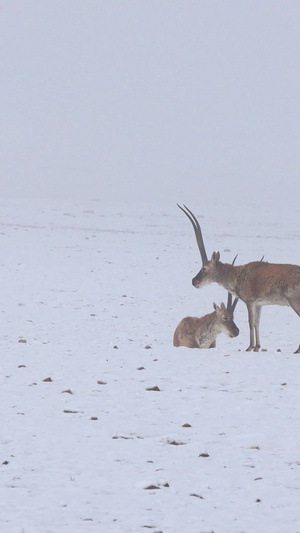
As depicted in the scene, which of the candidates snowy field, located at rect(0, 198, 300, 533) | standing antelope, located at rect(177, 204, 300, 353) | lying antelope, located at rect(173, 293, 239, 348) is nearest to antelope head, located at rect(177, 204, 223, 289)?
standing antelope, located at rect(177, 204, 300, 353)

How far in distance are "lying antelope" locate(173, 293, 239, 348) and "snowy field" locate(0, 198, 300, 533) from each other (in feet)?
1.53

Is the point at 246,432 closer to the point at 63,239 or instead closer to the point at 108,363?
the point at 108,363

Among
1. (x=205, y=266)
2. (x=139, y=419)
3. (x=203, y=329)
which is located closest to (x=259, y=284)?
(x=203, y=329)

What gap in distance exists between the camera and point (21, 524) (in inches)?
210

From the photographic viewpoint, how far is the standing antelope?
12.0 metres

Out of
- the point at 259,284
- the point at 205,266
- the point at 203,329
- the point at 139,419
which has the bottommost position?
the point at 139,419

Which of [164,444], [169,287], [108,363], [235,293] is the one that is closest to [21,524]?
[164,444]

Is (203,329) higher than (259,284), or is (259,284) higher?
(259,284)

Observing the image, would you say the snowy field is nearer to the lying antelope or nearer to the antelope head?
the lying antelope

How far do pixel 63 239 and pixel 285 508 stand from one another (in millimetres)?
30678

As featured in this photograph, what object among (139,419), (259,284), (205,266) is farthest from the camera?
(205,266)

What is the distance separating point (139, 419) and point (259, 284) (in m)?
4.81

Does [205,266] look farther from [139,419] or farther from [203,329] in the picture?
[139,419]

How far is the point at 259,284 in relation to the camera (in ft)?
40.8
